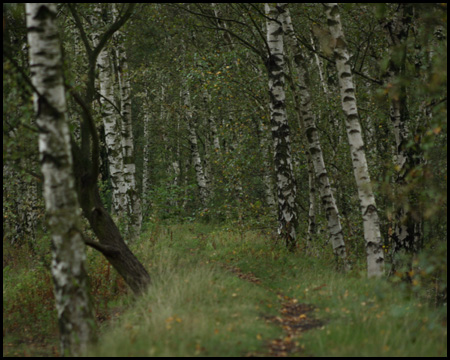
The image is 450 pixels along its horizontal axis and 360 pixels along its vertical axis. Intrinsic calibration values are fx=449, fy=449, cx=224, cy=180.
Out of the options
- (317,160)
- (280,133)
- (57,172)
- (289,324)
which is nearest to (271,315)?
(289,324)

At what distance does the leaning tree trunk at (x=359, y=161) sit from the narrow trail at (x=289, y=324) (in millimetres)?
1770

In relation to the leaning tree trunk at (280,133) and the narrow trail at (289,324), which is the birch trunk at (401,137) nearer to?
the leaning tree trunk at (280,133)

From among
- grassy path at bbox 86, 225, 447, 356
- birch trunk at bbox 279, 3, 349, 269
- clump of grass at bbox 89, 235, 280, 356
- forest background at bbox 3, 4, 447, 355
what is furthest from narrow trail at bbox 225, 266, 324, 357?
birch trunk at bbox 279, 3, 349, 269

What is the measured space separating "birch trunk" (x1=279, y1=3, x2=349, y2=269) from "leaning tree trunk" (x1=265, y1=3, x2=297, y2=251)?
354 mm

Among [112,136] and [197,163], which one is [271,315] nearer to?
[112,136]

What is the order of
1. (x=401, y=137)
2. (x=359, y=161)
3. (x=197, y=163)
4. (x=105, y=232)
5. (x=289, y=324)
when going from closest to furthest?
(x=289, y=324)
(x=105, y=232)
(x=359, y=161)
(x=401, y=137)
(x=197, y=163)

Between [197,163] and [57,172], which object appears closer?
[57,172]

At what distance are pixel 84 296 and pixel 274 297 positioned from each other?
3.63m

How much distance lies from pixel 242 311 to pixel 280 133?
545 centimetres

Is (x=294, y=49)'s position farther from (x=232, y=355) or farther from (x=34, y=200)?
(x=34, y=200)

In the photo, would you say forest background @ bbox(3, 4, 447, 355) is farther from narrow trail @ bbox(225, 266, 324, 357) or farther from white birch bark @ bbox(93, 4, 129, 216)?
narrow trail @ bbox(225, 266, 324, 357)

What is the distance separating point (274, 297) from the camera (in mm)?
7957

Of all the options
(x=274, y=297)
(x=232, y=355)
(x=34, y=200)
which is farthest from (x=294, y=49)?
(x=34, y=200)

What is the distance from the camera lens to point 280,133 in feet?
36.4
